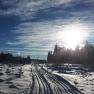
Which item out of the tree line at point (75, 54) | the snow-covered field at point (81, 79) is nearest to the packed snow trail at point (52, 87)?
the snow-covered field at point (81, 79)

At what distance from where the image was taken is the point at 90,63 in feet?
313

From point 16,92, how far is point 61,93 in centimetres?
Result: 463

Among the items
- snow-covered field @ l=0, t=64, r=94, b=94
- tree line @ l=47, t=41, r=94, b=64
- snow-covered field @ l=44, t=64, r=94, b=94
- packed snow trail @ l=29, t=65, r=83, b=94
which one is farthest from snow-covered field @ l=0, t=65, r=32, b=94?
tree line @ l=47, t=41, r=94, b=64

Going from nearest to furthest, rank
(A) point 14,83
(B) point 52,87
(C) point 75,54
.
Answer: (B) point 52,87, (A) point 14,83, (C) point 75,54

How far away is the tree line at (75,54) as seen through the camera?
3674 inches

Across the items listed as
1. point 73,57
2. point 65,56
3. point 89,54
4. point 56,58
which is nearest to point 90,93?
point 89,54

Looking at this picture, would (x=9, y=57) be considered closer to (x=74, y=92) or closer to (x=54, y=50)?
(x=54, y=50)

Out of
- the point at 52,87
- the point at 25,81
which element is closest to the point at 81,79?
the point at 25,81

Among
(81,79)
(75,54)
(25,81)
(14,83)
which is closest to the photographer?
(14,83)

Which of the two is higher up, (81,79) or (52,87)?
(52,87)

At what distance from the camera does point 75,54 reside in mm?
118375

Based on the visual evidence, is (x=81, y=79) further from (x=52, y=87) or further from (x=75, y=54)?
(x=75, y=54)

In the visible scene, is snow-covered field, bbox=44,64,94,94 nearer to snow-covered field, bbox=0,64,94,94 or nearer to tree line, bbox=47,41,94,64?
snow-covered field, bbox=0,64,94,94

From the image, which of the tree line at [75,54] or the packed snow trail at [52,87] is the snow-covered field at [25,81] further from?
the tree line at [75,54]
